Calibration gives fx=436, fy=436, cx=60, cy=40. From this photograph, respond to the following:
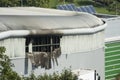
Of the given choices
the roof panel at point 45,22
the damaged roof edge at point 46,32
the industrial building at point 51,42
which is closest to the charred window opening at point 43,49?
the industrial building at point 51,42

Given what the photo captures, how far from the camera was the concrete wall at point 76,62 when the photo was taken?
26562 millimetres

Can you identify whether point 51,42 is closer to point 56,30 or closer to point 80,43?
point 56,30

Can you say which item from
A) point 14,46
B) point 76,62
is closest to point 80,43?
point 76,62

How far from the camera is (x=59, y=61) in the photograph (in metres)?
28.7

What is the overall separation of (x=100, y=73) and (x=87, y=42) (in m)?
3.85

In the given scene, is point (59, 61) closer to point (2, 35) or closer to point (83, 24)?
point (83, 24)

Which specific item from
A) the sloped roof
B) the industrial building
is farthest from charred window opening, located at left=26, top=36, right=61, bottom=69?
the sloped roof

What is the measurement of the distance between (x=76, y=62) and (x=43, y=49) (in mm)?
3343

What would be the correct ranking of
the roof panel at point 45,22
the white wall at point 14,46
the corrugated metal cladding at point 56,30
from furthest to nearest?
the roof panel at point 45,22 < the corrugated metal cladding at point 56,30 < the white wall at point 14,46

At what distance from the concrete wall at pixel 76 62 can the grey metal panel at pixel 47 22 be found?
1972mm

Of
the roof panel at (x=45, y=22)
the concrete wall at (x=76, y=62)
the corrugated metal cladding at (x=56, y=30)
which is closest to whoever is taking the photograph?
the corrugated metal cladding at (x=56, y=30)

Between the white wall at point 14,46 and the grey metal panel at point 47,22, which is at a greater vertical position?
the grey metal panel at point 47,22

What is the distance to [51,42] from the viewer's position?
27859 millimetres

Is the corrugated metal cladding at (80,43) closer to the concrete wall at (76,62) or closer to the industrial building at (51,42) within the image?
the industrial building at (51,42)
